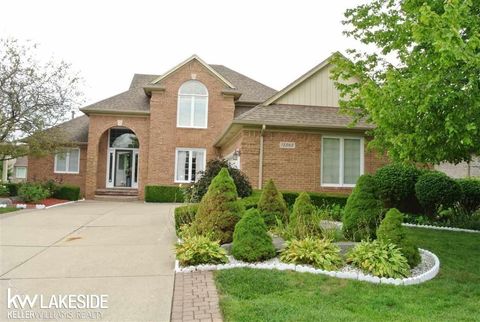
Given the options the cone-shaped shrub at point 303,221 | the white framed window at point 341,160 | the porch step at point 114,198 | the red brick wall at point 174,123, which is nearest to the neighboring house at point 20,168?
the porch step at point 114,198

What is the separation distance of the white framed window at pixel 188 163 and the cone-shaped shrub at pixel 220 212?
1350 centimetres

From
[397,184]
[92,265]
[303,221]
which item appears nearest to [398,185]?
[397,184]

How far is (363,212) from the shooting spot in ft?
24.5

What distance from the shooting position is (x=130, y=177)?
2420cm

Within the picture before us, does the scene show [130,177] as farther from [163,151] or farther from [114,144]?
[163,151]

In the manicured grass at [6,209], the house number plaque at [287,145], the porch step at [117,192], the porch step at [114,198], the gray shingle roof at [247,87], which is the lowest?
the manicured grass at [6,209]

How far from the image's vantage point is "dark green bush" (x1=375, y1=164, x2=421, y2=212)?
12.4 meters

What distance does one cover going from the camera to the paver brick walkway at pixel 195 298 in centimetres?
413

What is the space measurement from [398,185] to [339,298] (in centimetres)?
863

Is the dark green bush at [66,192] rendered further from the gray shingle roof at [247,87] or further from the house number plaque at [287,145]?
the house number plaque at [287,145]

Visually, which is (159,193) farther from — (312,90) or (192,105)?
(312,90)

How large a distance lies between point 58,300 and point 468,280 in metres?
6.13

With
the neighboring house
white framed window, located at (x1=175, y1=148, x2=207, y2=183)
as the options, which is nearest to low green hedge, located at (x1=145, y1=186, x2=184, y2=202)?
white framed window, located at (x1=175, y1=148, x2=207, y2=183)

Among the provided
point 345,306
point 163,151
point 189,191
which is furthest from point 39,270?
point 163,151
